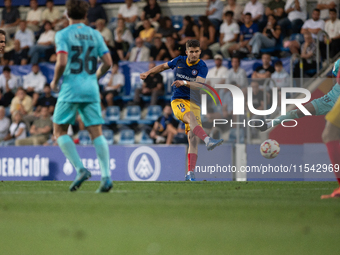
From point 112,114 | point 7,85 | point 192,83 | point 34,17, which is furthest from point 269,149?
point 34,17

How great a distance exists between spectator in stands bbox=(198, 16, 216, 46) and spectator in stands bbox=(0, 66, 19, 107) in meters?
6.00

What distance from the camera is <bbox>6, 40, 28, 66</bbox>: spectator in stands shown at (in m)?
18.1

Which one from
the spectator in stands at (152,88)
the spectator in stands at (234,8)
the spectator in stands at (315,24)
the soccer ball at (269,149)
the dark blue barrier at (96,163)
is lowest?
the dark blue barrier at (96,163)

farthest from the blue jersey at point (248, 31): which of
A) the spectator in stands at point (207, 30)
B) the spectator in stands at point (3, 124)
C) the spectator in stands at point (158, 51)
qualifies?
the spectator in stands at point (3, 124)

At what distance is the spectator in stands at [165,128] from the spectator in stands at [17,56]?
5.73 metres

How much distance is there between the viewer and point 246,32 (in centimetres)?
1623

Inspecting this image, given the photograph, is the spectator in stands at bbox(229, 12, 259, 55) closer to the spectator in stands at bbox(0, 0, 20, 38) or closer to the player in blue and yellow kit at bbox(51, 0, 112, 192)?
the spectator in stands at bbox(0, 0, 20, 38)

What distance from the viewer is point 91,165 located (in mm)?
13953

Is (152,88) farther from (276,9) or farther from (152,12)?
(276,9)

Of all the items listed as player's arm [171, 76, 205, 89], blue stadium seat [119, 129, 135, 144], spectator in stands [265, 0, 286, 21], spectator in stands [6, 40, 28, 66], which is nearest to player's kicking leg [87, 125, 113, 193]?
player's arm [171, 76, 205, 89]

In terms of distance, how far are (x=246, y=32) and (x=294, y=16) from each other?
1.43 metres

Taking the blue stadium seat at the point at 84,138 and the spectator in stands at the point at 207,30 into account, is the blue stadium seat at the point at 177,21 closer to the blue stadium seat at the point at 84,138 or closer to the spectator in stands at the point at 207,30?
the spectator in stands at the point at 207,30

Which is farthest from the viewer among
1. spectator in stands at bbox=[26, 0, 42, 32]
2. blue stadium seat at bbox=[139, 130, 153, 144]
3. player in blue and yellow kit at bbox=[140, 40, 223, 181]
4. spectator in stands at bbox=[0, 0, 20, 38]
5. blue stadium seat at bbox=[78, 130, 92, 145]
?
spectator in stands at bbox=[0, 0, 20, 38]

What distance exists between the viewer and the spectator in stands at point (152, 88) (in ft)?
51.1
